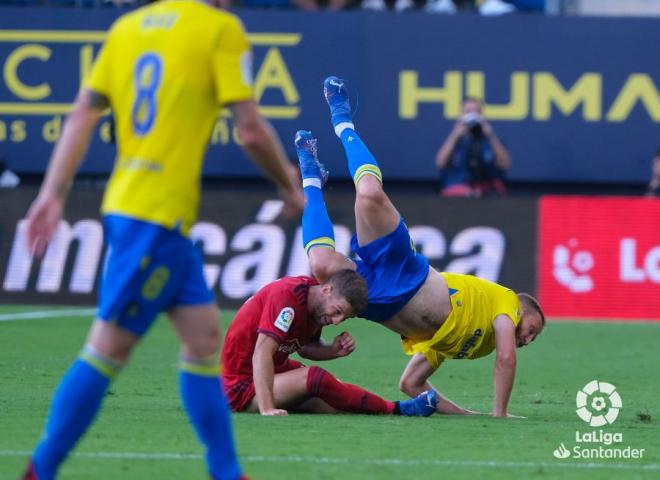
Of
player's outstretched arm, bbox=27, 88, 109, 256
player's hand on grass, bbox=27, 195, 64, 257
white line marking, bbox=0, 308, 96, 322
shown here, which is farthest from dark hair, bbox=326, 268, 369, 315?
white line marking, bbox=0, 308, 96, 322

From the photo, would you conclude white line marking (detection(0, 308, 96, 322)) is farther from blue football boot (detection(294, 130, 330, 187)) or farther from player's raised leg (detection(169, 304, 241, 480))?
player's raised leg (detection(169, 304, 241, 480))

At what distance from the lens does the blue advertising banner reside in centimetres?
1841

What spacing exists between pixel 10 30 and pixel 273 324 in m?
11.6

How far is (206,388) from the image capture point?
17.5ft

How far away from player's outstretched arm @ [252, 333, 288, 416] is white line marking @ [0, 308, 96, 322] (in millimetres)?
7202

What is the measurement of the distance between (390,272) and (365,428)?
1.36m

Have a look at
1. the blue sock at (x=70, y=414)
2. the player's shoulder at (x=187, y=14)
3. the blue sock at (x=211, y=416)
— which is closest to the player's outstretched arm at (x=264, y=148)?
the player's shoulder at (x=187, y=14)

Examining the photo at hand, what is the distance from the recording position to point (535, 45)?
18422 mm

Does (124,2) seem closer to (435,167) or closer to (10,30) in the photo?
(10,30)

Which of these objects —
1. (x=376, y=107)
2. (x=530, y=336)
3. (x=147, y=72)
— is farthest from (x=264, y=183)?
(x=147, y=72)

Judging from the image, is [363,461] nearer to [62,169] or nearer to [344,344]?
[344,344]

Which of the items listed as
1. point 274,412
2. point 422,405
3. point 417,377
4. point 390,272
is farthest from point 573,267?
point 274,412

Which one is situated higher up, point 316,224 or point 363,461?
point 316,224

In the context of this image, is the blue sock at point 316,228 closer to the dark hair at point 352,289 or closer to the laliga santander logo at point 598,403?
the dark hair at point 352,289
